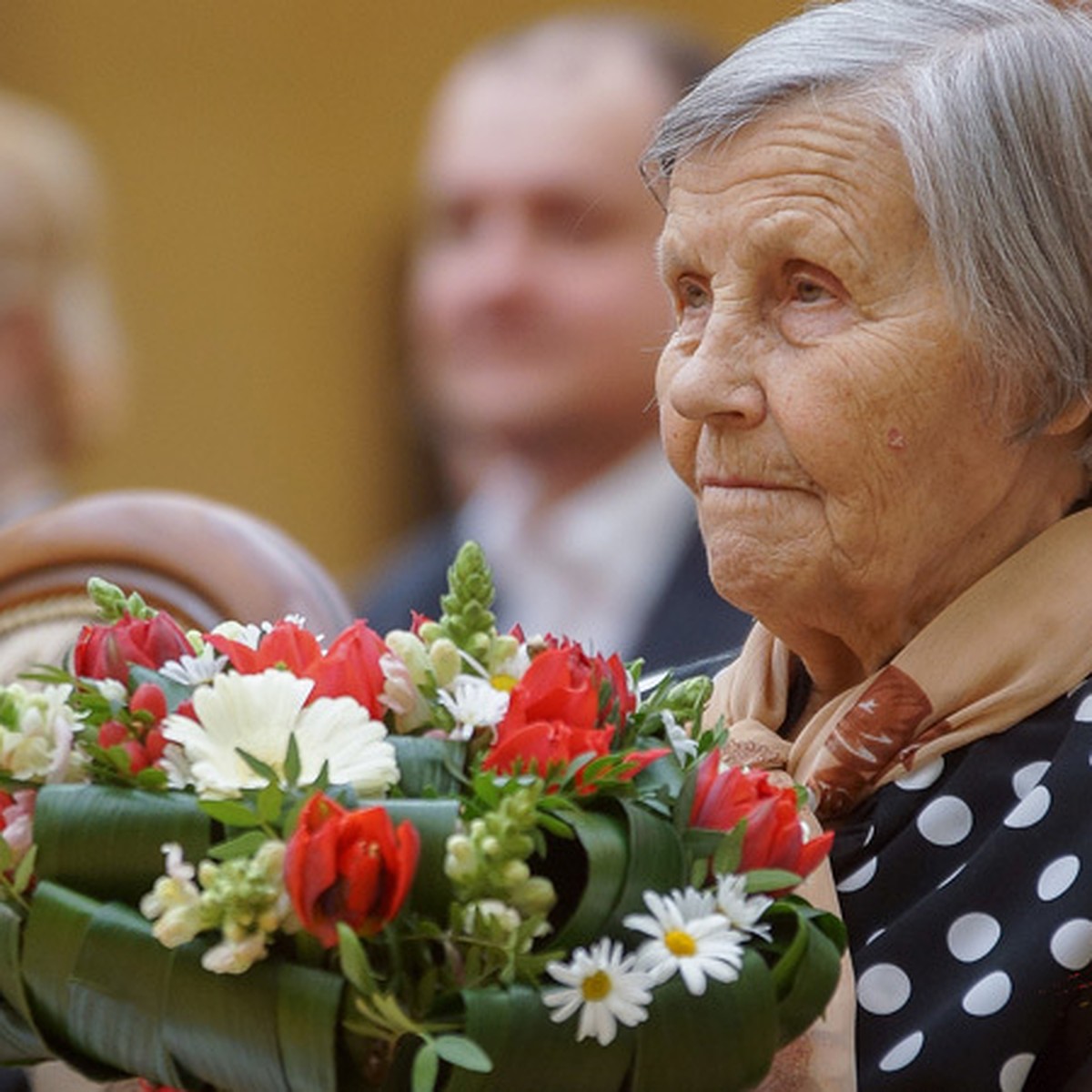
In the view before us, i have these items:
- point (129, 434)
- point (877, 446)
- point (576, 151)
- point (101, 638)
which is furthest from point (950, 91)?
point (129, 434)

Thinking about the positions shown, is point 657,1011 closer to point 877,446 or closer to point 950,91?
point 877,446

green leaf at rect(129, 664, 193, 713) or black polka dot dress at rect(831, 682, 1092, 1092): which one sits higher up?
green leaf at rect(129, 664, 193, 713)

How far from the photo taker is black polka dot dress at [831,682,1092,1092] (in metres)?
2.10

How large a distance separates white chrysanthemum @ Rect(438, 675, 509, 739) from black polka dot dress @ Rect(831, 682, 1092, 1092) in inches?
17.4

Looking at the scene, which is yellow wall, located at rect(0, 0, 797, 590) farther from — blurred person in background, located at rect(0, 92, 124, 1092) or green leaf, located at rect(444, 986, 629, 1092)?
green leaf, located at rect(444, 986, 629, 1092)

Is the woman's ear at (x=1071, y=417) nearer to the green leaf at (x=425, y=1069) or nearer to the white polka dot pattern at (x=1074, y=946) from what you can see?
the white polka dot pattern at (x=1074, y=946)

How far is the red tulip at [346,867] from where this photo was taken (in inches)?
69.5

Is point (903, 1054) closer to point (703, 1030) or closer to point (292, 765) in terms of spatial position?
point (703, 1030)

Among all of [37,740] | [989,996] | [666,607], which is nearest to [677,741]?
[989,996]

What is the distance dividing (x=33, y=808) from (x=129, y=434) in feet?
20.7

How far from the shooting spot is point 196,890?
1.83 m

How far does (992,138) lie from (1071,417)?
25 cm

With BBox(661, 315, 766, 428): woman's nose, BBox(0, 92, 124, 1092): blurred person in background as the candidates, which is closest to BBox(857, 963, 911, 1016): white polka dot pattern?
BBox(661, 315, 766, 428): woman's nose

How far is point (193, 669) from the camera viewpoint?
1.98 m
